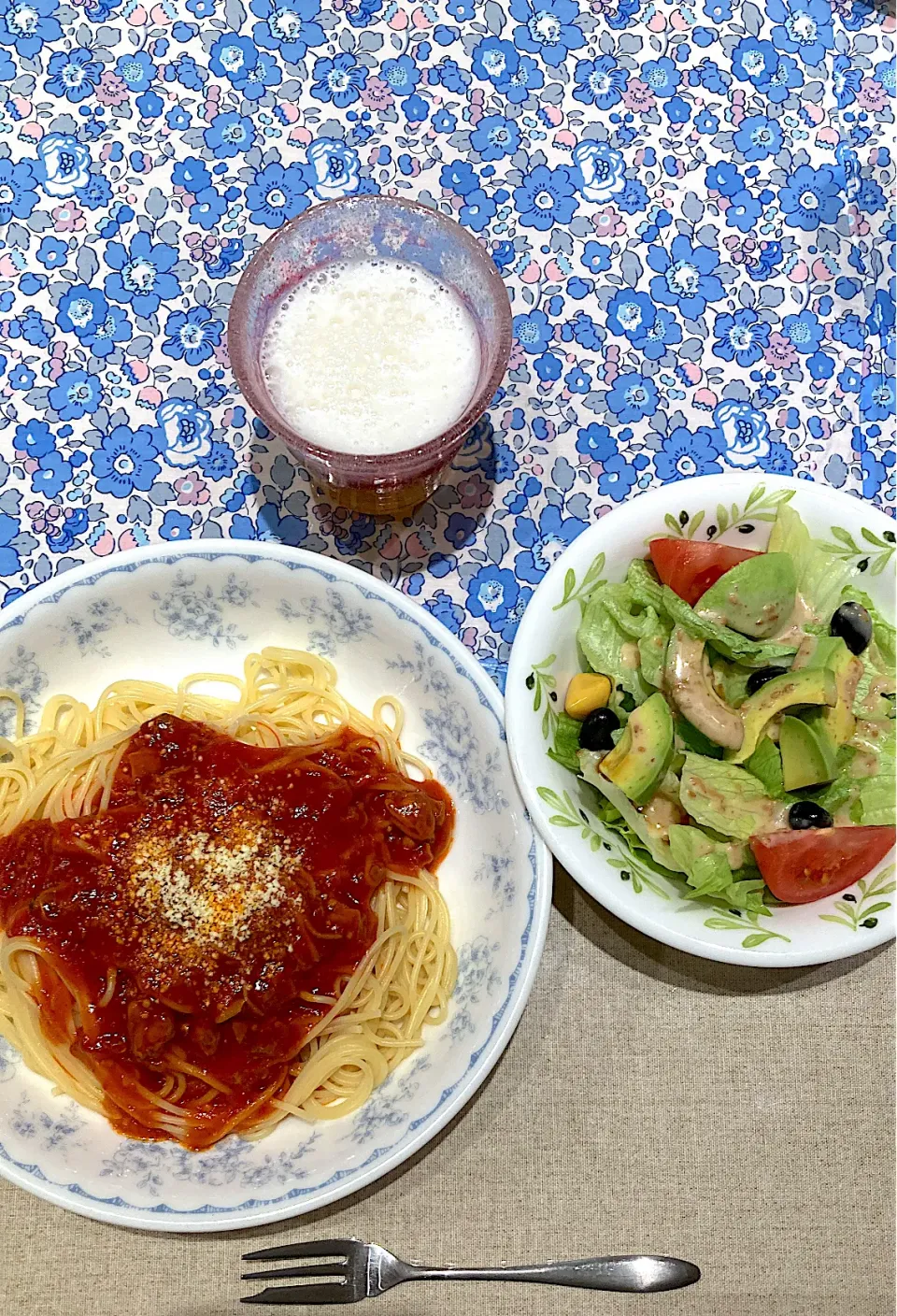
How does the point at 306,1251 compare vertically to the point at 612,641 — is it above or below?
below

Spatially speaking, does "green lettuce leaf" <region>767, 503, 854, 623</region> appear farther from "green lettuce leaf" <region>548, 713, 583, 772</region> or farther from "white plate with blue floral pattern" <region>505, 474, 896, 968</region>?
"green lettuce leaf" <region>548, 713, 583, 772</region>

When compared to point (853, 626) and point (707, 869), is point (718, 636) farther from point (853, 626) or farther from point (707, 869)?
point (707, 869)

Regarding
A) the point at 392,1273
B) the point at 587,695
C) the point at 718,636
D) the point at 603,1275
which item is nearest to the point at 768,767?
the point at 718,636

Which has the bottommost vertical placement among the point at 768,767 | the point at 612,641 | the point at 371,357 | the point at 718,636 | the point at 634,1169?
the point at 634,1169

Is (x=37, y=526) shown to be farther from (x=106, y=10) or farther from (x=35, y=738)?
(x=106, y=10)

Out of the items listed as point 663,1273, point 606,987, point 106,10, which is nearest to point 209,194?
point 106,10

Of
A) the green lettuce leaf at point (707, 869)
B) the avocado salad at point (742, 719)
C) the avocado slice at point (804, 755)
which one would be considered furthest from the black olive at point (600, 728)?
the avocado slice at point (804, 755)

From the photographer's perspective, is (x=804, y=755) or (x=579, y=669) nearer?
(x=804, y=755)

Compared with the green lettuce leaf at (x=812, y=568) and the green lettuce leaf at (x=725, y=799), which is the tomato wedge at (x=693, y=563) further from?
the green lettuce leaf at (x=725, y=799)

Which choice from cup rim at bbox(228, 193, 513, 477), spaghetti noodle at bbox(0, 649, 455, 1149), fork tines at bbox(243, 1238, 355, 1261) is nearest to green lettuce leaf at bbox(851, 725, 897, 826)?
spaghetti noodle at bbox(0, 649, 455, 1149)
